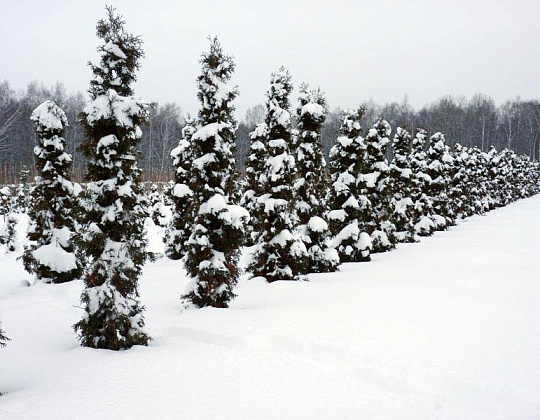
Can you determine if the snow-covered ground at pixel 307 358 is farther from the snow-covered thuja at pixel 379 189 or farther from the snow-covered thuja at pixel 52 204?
the snow-covered thuja at pixel 379 189

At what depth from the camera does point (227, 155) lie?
39.8 ft

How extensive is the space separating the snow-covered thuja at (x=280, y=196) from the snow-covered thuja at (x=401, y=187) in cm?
1355

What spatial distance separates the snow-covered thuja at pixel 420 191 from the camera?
1157 inches

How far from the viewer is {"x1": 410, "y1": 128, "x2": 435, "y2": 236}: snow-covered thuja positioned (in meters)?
29.4

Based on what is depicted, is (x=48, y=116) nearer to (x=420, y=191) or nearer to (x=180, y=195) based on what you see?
(x=180, y=195)

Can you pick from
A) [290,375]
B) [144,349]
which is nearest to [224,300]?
[144,349]

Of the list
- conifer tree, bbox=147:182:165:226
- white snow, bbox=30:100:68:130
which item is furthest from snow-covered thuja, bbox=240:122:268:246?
conifer tree, bbox=147:182:165:226

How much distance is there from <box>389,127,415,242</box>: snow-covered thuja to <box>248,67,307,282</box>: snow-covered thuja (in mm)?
13548

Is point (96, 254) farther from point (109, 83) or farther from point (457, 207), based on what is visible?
point (457, 207)

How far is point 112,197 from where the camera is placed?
9.16 meters

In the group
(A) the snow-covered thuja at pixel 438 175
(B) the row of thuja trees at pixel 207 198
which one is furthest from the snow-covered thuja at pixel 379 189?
(A) the snow-covered thuja at pixel 438 175

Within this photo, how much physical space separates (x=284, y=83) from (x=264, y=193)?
4.61 m

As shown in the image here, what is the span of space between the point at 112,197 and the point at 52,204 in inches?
463

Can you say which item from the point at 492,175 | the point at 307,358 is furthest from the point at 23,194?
the point at 492,175
